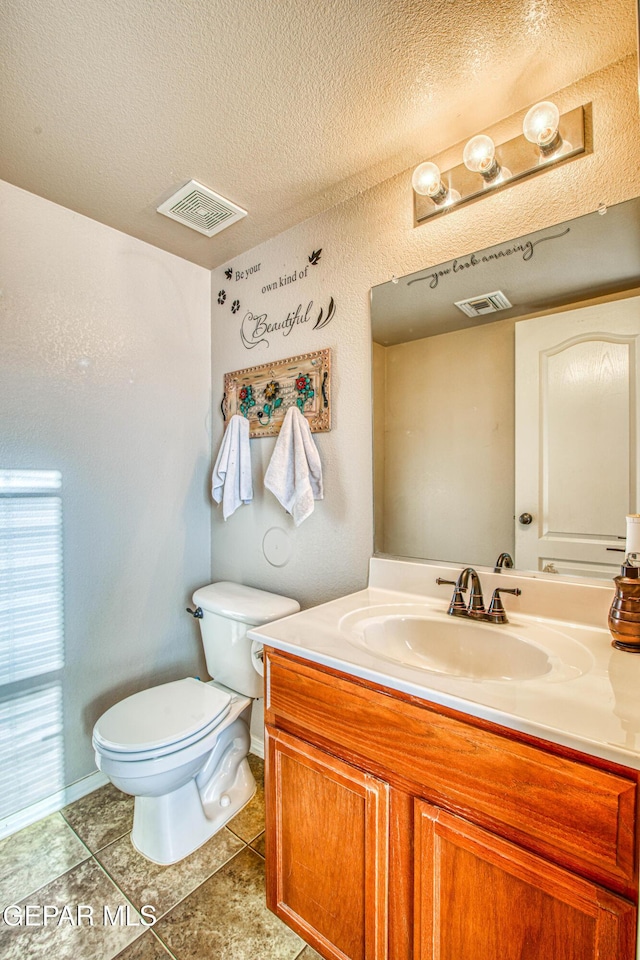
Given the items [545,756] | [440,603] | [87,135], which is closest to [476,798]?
[545,756]

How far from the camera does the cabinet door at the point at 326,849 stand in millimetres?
911

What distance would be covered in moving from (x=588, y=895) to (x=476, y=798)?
18 cm

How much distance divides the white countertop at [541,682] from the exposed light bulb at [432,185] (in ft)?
→ 3.79

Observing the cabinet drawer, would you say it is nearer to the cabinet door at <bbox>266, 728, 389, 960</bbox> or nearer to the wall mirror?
the cabinet door at <bbox>266, 728, 389, 960</bbox>

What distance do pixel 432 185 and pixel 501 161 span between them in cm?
19

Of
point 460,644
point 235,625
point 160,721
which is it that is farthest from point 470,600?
point 160,721

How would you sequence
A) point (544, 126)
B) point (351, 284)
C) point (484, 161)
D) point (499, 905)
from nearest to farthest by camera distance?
point (499, 905), point (544, 126), point (484, 161), point (351, 284)

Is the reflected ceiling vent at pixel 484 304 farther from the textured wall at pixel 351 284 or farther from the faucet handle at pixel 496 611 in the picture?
the faucet handle at pixel 496 611

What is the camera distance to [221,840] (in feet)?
4.91

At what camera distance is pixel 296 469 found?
1.67m

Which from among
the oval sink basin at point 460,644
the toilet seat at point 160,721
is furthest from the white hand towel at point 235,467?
the oval sink basin at point 460,644

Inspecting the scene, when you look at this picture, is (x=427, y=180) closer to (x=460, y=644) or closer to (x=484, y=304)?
(x=484, y=304)

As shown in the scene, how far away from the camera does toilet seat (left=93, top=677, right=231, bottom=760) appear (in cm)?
130

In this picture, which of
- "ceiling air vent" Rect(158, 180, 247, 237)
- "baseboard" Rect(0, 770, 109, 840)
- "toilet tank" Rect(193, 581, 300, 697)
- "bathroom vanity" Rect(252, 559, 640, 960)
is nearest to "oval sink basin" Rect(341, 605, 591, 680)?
"bathroom vanity" Rect(252, 559, 640, 960)
